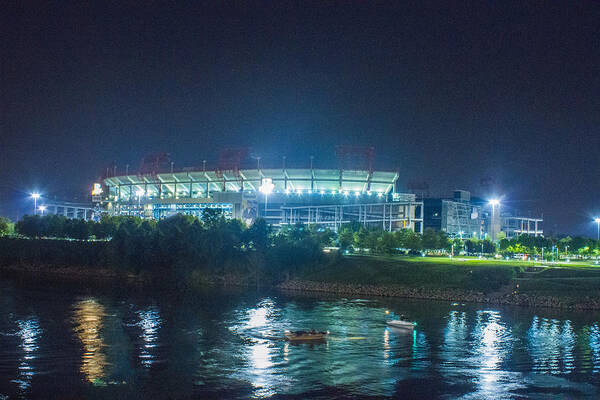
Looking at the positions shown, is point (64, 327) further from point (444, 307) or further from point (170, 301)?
point (444, 307)

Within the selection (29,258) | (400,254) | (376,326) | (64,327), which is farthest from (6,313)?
(400,254)

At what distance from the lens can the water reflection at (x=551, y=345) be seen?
25797 mm

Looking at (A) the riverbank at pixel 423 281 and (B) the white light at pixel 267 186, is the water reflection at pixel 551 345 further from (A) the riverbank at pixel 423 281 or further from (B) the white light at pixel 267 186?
(B) the white light at pixel 267 186

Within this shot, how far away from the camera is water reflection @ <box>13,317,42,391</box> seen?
2152 centimetres

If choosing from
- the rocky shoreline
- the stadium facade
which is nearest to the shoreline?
the rocky shoreline

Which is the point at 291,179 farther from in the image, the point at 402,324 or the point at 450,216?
the point at 402,324

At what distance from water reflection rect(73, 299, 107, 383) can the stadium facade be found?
56781mm

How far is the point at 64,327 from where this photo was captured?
3203 cm

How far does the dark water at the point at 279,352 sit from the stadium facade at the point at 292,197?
186ft

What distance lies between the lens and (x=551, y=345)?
30.3 m

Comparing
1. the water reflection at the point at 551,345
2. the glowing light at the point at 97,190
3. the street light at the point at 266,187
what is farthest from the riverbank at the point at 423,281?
the glowing light at the point at 97,190

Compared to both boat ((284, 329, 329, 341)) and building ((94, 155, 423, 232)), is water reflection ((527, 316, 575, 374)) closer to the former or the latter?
boat ((284, 329, 329, 341))

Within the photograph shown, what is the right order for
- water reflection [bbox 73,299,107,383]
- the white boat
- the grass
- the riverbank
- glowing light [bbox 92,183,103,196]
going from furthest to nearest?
glowing light [bbox 92,183,103,196], the grass, the riverbank, the white boat, water reflection [bbox 73,299,107,383]

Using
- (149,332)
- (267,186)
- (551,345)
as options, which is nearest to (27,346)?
(149,332)
